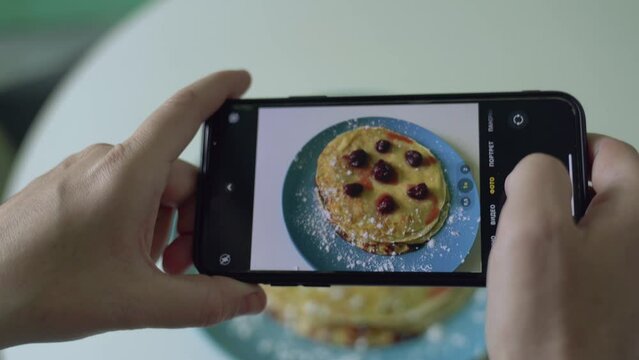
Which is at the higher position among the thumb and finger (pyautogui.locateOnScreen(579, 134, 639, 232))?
finger (pyautogui.locateOnScreen(579, 134, 639, 232))

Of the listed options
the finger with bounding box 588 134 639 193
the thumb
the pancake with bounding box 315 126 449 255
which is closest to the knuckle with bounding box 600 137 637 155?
the finger with bounding box 588 134 639 193

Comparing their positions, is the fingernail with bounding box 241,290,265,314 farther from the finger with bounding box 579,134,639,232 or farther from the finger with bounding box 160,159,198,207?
the finger with bounding box 579,134,639,232

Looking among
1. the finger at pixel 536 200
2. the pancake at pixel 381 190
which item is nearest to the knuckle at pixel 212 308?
the pancake at pixel 381 190

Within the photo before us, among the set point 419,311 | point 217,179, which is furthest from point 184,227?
point 419,311

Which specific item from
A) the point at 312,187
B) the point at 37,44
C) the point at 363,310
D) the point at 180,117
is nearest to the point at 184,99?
the point at 180,117

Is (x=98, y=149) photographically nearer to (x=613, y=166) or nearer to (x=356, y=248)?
(x=356, y=248)
